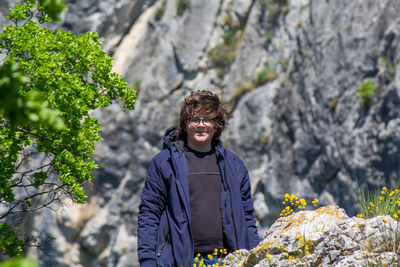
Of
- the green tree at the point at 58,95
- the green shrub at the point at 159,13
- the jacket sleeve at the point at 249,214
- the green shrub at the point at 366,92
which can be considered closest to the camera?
the jacket sleeve at the point at 249,214

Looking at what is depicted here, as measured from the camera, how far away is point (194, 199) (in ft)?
14.8

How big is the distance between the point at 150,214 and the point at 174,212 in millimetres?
239

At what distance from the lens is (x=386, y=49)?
1841 cm

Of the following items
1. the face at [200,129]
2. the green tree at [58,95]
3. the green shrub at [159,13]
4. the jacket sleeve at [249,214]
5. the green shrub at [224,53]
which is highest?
the green shrub at [159,13]

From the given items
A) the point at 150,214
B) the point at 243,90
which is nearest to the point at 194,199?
the point at 150,214

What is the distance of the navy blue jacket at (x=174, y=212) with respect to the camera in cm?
433

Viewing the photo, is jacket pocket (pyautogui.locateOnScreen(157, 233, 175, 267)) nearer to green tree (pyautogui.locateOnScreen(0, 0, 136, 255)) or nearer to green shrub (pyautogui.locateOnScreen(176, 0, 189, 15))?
green tree (pyautogui.locateOnScreen(0, 0, 136, 255))

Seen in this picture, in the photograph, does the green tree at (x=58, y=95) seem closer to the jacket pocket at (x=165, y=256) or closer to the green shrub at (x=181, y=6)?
the jacket pocket at (x=165, y=256)

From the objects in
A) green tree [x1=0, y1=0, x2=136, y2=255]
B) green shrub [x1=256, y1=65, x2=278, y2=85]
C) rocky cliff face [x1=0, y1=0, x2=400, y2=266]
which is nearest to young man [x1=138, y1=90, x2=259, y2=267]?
green tree [x1=0, y1=0, x2=136, y2=255]

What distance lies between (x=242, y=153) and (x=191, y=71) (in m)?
4.63

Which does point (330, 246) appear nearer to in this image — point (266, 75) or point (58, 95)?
point (58, 95)

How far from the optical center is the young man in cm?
436

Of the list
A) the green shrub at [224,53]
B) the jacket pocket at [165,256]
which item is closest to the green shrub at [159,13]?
the green shrub at [224,53]

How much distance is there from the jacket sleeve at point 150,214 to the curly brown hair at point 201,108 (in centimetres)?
57
